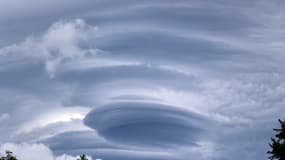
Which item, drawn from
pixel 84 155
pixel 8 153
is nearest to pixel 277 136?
pixel 84 155

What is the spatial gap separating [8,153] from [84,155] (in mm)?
10702

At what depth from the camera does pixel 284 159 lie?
46.4 metres

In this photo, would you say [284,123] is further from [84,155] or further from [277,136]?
[84,155]

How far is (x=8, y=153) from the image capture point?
6353cm

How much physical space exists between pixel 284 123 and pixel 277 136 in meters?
1.70

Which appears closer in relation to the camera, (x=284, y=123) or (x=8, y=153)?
(x=284, y=123)

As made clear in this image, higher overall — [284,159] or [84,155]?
[84,155]

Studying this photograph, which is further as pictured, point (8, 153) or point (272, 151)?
point (8, 153)

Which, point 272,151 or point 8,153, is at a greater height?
point 8,153

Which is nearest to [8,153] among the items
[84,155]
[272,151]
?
[84,155]

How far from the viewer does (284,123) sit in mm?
46656

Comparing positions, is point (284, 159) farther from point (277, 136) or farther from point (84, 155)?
point (84, 155)

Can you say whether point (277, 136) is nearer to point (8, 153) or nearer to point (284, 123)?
point (284, 123)

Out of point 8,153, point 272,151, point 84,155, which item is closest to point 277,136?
point 272,151
